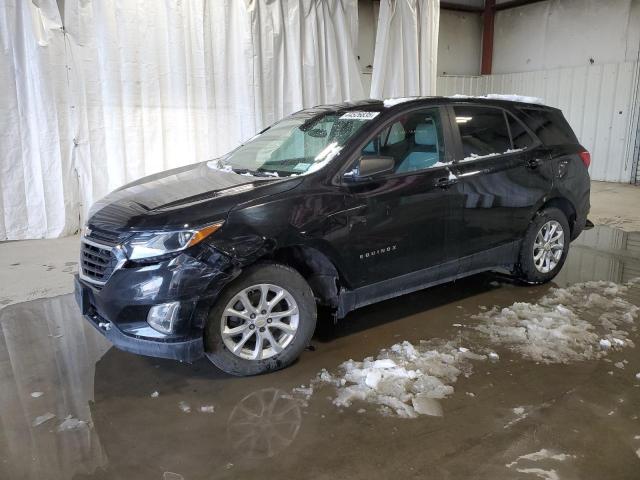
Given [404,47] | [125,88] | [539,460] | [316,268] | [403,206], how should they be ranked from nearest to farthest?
1. [539,460]
2. [316,268]
3. [403,206]
4. [125,88]
5. [404,47]

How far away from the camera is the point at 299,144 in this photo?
12.6ft

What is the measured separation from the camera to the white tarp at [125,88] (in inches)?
244

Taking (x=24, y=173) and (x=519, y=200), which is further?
(x=24, y=173)

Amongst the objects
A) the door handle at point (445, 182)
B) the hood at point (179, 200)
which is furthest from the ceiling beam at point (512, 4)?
the hood at point (179, 200)

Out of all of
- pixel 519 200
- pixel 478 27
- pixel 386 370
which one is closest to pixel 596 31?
pixel 478 27

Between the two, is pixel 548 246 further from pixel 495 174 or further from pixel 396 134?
pixel 396 134

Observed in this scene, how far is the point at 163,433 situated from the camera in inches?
105

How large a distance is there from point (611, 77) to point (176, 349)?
1077 cm

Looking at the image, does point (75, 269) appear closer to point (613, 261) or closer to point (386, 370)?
point (386, 370)

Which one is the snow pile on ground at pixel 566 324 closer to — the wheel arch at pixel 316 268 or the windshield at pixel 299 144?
the wheel arch at pixel 316 268

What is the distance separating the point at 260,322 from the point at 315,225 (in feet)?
2.15

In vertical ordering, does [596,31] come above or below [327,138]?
above

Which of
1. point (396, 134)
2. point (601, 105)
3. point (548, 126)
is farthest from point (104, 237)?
point (601, 105)

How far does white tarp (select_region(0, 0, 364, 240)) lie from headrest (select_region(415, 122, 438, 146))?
422 centimetres
